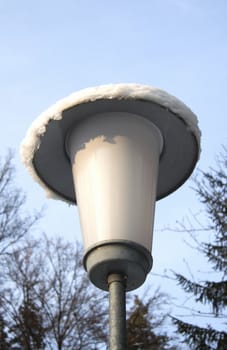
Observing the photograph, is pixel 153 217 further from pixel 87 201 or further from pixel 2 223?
pixel 2 223

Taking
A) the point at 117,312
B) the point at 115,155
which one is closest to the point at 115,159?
the point at 115,155

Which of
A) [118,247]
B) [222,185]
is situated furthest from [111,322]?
[222,185]

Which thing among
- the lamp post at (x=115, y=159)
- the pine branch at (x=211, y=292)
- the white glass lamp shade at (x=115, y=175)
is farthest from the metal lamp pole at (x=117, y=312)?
the pine branch at (x=211, y=292)

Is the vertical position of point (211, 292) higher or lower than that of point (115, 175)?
higher

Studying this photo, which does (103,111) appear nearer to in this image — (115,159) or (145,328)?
(115,159)

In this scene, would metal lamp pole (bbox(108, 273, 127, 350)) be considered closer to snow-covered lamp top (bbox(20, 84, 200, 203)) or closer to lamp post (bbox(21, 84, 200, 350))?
lamp post (bbox(21, 84, 200, 350))

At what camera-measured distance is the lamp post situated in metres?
2.21

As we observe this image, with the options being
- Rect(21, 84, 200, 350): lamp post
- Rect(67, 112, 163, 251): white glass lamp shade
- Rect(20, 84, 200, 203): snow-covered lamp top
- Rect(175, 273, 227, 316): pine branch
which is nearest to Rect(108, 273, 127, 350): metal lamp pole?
Rect(21, 84, 200, 350): lamp post

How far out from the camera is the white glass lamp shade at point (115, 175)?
2.25 m

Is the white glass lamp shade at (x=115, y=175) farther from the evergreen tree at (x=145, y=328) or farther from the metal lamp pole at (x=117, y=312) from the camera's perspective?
the evergreen tree at (x=145, y=328)

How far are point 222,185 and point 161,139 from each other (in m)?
7.98

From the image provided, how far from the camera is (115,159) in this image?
236 centimetres

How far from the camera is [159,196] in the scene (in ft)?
9.29

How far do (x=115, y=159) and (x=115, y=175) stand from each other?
0.23 ft
